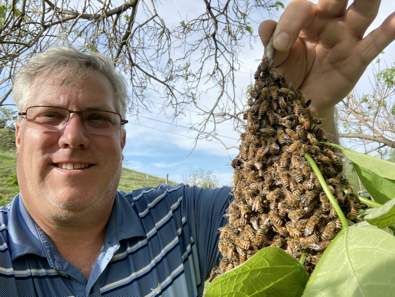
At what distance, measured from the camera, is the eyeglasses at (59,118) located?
2039mm

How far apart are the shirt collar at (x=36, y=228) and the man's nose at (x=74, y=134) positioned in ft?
1.83

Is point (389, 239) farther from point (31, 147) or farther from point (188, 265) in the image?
point (31, 147)

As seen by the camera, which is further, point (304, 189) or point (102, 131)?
point (102, 131)

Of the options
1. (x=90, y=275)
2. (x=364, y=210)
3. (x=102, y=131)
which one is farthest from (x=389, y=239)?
(x=102, y=131)

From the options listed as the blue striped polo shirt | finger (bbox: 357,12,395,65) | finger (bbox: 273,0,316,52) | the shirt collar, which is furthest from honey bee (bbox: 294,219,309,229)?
the shirt collar

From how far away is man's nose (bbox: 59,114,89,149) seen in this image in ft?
6.53

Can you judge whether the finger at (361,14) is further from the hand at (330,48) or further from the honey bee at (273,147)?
the honey bee at (273,147)

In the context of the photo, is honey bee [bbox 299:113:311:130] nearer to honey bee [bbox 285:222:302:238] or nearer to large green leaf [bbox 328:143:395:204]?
large green leaf [bbox 328:143:395:204]

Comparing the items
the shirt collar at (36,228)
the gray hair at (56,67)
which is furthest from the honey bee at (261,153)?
the gray hair at (56,67)

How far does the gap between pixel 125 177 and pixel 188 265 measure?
1480cm

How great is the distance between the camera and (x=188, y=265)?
2.10 m

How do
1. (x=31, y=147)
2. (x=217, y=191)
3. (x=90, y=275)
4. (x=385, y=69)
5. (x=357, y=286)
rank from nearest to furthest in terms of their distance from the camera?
1. (x=357, y=286)
2. (x=90, y=275)
3. (x=31, y=147)
4. (x=217, y=191)
5. (x=385, y=69)

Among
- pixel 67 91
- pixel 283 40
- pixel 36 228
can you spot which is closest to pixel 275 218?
pixel 283 40

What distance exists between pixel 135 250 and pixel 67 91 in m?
1.28
